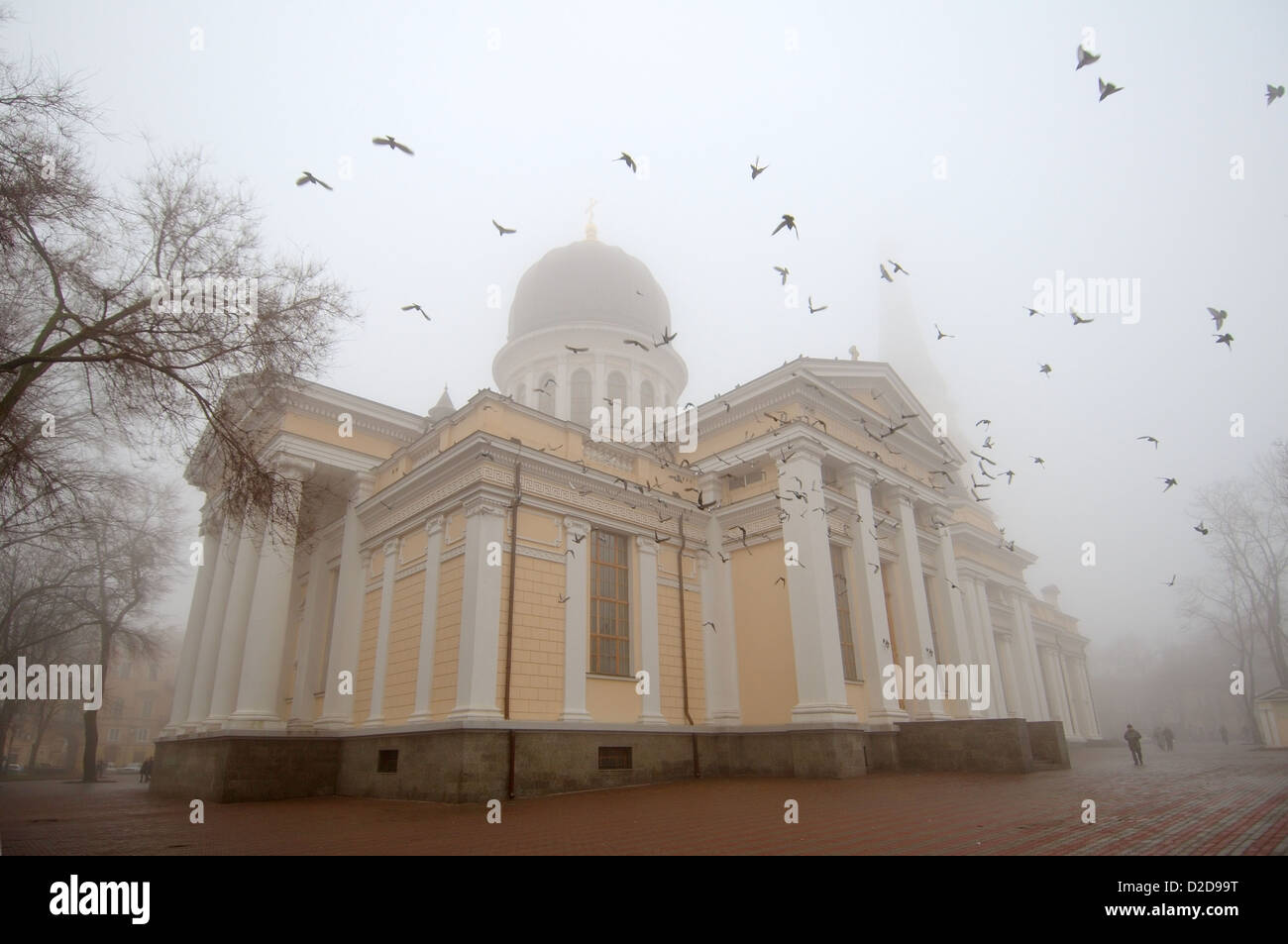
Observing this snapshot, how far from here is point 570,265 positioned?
101 ft

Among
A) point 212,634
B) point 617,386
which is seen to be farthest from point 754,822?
point 617,386

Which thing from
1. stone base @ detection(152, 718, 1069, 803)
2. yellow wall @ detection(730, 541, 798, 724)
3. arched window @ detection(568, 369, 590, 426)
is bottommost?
stone base @ detection(152, 718, 1069, 803)

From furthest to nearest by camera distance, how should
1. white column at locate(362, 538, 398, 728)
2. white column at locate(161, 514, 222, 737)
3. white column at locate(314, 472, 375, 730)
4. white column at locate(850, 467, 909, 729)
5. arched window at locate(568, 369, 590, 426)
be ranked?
arched window at locate(568, 369, 590, 426), white column at locate(161, 514, 222, 737), white column at locate(850, 467, 909, 729), white column at locate(314, 472, 375, 730), white column at locate(362, 538, 398, 728)

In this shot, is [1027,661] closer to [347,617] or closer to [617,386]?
[617,386]

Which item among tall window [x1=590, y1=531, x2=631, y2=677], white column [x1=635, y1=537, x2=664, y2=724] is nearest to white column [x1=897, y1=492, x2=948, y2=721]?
white column [x1=635, y1=537, x2=664, y2=724]

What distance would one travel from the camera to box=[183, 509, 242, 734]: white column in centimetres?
1856

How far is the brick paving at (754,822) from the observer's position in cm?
662

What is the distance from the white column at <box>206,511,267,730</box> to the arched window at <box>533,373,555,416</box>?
12.9 m

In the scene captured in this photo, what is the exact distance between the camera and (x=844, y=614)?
1891 centimetres

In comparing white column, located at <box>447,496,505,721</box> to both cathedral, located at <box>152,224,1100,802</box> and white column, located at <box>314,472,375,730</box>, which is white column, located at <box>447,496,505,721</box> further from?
white column, located at <box>314,472,375,730</box>

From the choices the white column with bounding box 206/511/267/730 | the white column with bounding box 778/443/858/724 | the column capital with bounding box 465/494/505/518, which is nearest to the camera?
the column capital with bounding box 465/494/505/518
